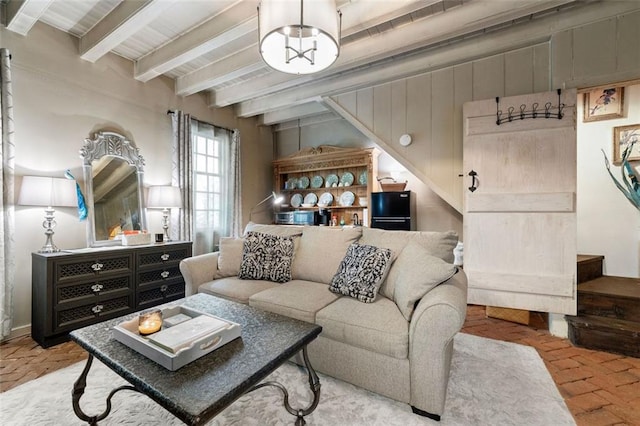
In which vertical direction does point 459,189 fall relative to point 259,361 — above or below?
above

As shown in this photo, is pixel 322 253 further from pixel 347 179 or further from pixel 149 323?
pixel 347 179

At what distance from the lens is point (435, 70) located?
3.08m

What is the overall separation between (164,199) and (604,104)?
17.6 ft

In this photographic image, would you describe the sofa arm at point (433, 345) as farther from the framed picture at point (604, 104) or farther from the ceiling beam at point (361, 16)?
the framed picture at point (604, 104)

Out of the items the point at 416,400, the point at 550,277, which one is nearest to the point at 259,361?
the point at 416,400

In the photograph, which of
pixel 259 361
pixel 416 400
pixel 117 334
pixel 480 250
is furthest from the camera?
pixel 480 250

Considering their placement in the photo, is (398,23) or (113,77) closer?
(398,23)

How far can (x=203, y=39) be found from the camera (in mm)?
2551

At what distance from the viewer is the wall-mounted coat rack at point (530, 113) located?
8.02 ft

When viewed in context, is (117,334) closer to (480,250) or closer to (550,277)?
(480,250)

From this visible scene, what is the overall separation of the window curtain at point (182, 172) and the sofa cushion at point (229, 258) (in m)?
1.32

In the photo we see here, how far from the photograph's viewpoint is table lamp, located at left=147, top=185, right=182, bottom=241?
3266 mm

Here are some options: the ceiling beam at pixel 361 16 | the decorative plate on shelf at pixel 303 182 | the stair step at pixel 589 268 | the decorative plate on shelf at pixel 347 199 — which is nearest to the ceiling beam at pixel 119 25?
the ceiling beam at pixel 361 16

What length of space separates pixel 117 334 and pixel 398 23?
10.0 feet
